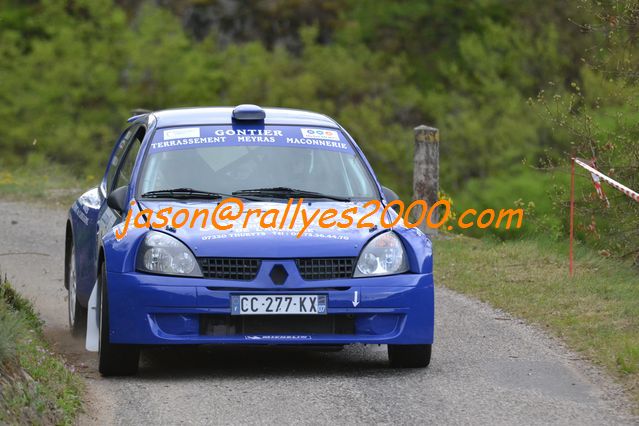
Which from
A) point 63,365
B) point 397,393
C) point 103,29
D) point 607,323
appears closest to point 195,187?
point 63,365

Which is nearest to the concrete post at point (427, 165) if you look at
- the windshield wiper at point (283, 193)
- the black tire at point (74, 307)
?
the black tire at point (74, 307)

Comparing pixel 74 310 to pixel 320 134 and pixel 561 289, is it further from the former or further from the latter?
pixel 561 289

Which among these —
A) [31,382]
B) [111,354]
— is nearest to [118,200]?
[111,354]

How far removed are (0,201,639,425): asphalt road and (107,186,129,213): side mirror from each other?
970mm

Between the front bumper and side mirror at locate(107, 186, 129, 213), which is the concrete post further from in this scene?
the front bumper

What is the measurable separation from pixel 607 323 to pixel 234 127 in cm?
288

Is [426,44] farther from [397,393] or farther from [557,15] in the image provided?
[397,393]

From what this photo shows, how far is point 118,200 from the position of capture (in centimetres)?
874

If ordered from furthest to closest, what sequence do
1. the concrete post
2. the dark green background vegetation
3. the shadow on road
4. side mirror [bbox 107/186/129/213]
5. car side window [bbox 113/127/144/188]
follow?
the dark green background vegetation
the concrete post
car side window [bbox 113/127/144/188]
side mirror [bbox 107/186/129/213]
the shadow on road

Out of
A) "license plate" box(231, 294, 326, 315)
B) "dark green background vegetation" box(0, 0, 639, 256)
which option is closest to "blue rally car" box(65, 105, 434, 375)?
"license plate" box(231, 294, 326, 315)

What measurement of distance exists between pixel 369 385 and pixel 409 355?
596mm

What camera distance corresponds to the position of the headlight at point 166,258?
314 inches

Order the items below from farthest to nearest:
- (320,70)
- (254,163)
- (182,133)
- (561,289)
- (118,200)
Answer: (320,70) < (561,289) < (182,133) < (254,163) < (118,200)

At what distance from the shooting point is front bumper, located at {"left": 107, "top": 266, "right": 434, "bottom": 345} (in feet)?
26.0
